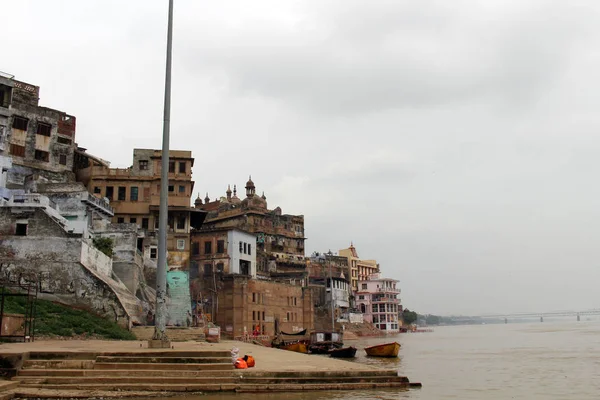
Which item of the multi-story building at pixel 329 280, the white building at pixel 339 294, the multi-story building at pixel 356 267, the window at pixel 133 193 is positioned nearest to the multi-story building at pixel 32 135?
the window at pixel 133 193

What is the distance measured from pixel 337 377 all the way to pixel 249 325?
130 ft

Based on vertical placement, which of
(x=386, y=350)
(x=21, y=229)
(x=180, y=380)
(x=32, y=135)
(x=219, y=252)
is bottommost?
(x=386, y=350)

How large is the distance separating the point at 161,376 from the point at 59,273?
1685 centimetres

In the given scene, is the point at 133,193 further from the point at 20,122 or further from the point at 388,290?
the point at 388,290

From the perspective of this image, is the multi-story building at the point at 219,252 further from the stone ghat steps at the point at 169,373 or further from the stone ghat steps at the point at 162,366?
the stone ghat steps at the point at 169,373

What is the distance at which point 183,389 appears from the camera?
14195 mm

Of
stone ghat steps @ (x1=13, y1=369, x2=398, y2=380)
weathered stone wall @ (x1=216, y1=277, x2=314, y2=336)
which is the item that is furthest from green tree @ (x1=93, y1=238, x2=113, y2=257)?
stone ghat steps @ (x1=13, y1=369, x2=398, y2=380)

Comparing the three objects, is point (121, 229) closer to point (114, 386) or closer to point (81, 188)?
point (81, 188)

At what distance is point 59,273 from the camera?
29.1 m

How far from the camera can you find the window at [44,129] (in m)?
47.5

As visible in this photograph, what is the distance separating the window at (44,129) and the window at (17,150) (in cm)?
218

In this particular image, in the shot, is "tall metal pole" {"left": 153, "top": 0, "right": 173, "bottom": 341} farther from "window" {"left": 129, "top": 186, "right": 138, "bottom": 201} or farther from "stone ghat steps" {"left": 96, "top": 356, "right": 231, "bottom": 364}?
"window" {"left": 129, "top": 186, "right": 138, "bottom": 201}

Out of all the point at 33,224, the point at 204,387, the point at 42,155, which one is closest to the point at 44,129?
the point at 42,155

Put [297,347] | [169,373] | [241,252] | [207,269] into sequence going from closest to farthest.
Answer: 1. [169,373]
2. [297,347]
3. [207,269]
4. [241,252]
